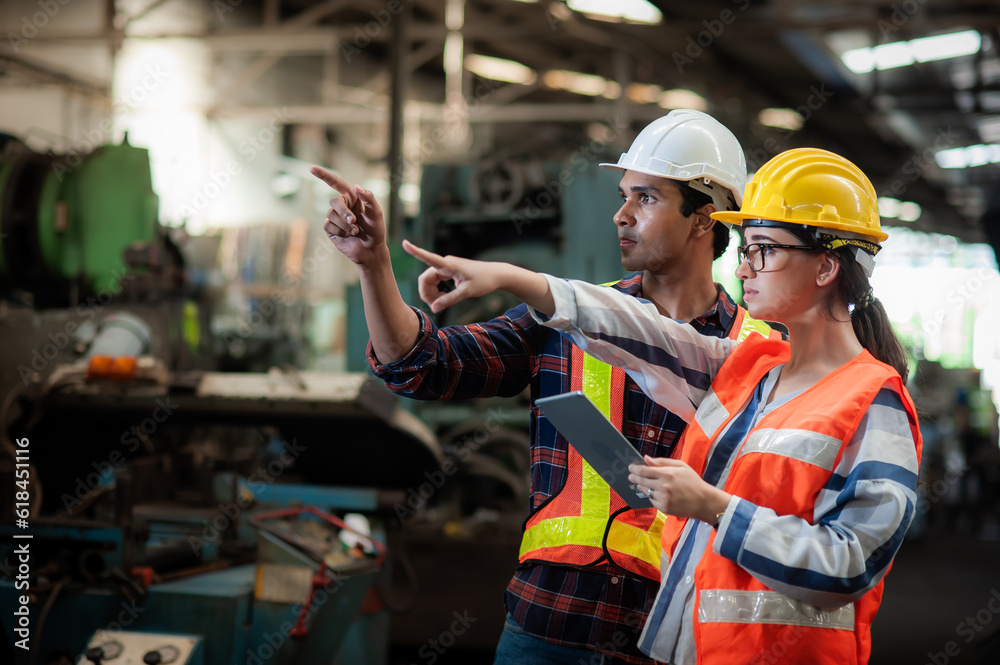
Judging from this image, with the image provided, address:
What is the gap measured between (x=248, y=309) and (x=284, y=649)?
6415mm

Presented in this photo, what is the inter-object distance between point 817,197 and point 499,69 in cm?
1134

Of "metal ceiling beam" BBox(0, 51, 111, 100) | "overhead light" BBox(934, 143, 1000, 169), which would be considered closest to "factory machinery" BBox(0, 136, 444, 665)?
"metal ceiling beam" BBox(0, 51, 111, 100)

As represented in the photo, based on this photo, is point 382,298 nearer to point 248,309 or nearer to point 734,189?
point 734,189

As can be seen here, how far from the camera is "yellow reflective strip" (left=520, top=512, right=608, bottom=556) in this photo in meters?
1.32

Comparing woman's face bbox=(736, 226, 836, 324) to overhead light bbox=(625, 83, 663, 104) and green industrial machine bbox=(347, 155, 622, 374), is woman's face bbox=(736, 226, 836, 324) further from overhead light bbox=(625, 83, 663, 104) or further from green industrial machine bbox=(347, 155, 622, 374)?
overhead light bbox=(625, 83, 663, 104)

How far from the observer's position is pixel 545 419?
1.42 metres

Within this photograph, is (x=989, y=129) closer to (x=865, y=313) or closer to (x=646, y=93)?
(x=646, y=93)

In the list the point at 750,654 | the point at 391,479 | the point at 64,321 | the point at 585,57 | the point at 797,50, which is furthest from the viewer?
the point at 585,57

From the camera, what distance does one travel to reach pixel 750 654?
3.37ft

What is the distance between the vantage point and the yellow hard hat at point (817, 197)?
1170 millimetres

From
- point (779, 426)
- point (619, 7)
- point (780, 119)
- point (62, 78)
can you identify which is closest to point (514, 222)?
point (619, 7)

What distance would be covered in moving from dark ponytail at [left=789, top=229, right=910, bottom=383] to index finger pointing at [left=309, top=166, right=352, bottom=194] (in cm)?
64

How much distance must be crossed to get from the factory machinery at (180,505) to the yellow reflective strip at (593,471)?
1.37 metres

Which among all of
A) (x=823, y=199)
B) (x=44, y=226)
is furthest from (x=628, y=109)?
(x=823, y=199)
